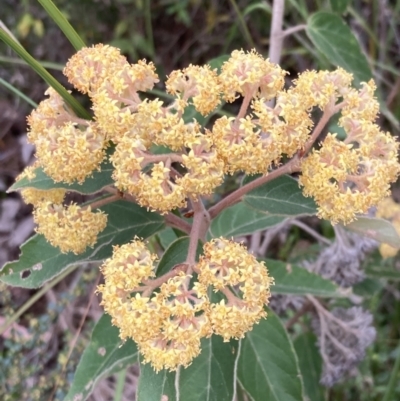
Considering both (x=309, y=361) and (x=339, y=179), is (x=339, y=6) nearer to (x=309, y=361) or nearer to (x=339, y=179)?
(x=339, y=179)

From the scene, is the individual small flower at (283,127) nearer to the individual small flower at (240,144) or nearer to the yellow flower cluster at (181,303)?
the individual small flower at (240,144)

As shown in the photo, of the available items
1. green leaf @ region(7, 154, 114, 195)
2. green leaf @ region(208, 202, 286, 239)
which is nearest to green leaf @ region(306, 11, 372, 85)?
green leaf @ region(208, 202, 286, 239)

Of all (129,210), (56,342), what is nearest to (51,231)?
(129,210)

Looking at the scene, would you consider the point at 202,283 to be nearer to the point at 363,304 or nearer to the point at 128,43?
the point at 363,304

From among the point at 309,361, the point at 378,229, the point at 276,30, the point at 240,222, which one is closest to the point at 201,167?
the point at 378,229

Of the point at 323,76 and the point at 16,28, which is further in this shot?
the point at 16,28

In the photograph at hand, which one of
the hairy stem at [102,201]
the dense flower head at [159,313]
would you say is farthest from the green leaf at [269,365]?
the hairy stem at [102,201]
